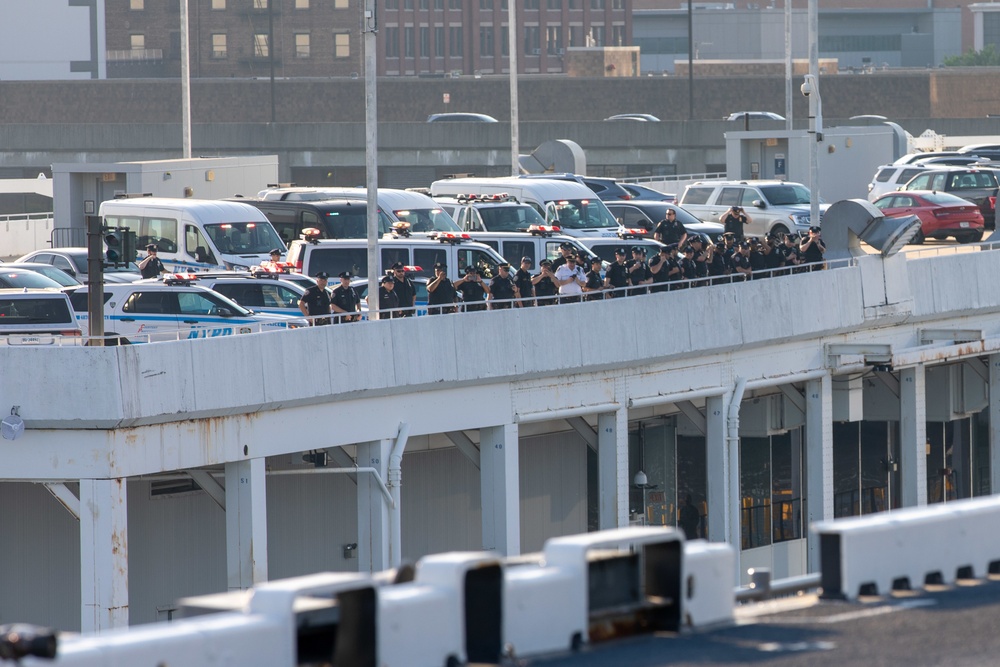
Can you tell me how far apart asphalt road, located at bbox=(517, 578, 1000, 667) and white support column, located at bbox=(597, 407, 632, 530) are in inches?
475

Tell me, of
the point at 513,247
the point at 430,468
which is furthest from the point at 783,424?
the point at 430,468

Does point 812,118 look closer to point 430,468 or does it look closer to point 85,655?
point 430,468

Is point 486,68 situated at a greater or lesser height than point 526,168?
greater

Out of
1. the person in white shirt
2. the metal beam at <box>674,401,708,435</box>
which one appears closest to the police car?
the person in white shirt

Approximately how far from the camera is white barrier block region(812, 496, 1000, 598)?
1370cm

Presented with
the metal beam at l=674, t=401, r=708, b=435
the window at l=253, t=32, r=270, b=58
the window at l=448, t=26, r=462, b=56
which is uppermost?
the window at l=448, t=26, r=462, b=56

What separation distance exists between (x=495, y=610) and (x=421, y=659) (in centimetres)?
60

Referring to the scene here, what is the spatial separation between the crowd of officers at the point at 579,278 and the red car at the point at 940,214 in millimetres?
9641

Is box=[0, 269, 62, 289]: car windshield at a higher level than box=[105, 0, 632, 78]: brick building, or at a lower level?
lower

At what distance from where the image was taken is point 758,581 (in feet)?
46.8

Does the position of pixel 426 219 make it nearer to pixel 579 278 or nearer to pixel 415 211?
pixel 415 211

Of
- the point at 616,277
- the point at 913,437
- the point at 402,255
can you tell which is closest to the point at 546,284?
the point at 616,277

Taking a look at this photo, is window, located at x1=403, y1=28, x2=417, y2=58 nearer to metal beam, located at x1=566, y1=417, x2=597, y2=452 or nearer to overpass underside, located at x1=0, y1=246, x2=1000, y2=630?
overpass underside, located at x1=0, y1=246, x2=1000, y2=630

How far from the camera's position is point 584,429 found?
2720cm
